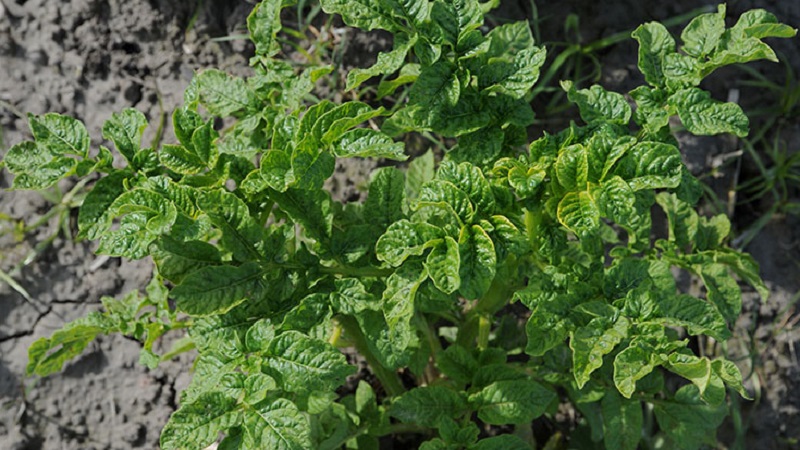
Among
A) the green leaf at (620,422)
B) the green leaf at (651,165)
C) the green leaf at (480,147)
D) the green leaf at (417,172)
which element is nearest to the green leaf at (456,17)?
the green leaf at (480,147)

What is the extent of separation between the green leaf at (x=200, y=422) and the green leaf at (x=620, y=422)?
1.02m

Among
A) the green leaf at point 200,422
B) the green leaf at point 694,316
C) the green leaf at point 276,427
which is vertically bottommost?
the green leaf at point 694,316

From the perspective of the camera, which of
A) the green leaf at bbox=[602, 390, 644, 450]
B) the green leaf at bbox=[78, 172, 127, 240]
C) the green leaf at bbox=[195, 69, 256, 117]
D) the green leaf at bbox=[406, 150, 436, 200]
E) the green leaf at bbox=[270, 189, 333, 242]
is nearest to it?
the green leaf at bbox=[78, 172, 127, 240]

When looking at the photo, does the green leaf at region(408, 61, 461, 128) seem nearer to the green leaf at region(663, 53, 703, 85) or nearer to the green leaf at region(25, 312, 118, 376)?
the green leaf at region(663, 53, 703, 85)

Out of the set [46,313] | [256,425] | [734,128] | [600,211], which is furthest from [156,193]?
[46,313]

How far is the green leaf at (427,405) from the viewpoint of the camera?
2.23 meters

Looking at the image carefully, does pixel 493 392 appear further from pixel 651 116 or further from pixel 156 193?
pixel 156 193

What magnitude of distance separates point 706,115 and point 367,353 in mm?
1124

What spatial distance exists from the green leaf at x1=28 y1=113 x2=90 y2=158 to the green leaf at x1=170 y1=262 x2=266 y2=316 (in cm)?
39

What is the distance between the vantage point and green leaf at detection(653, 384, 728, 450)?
7.75ft

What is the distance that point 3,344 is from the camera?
3145 millimetres

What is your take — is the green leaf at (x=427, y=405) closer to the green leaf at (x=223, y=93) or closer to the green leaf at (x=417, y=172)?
the green leaf at (x=417, y=172)

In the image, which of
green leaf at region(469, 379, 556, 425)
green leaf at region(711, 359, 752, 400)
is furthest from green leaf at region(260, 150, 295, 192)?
green leaf at region(711, 359, 752, 400)

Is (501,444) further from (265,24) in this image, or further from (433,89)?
(265,24)
